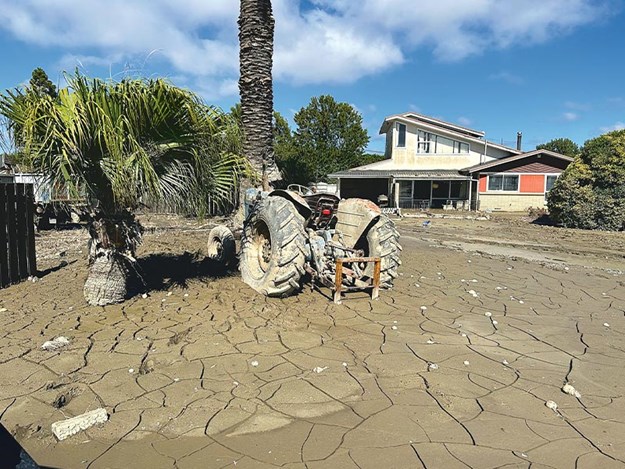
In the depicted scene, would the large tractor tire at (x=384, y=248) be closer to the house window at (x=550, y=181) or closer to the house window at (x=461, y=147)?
the house window at (x=550, y=181)

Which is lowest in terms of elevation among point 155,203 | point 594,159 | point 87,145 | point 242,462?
point 242,462

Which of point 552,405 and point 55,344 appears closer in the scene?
point 552,405

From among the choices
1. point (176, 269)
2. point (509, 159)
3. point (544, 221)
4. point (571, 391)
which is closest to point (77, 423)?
point (571, 391)

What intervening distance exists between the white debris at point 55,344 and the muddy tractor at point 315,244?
2.45 metres

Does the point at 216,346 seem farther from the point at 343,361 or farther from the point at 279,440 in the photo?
the point at 279,440

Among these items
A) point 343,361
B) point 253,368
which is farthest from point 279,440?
point 343,361

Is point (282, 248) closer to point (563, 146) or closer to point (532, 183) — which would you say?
point (532, 183)

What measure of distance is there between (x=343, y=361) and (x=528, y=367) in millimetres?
1708

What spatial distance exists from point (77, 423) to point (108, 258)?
2875 millimetres

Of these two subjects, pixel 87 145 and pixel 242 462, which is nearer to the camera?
pixel 242 462

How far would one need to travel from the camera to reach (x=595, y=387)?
3496 mm

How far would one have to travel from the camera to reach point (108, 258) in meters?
5.27

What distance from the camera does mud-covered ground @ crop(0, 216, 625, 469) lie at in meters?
2.64

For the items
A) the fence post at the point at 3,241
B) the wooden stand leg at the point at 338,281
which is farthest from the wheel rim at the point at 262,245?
the fence post at the point at 3,241
